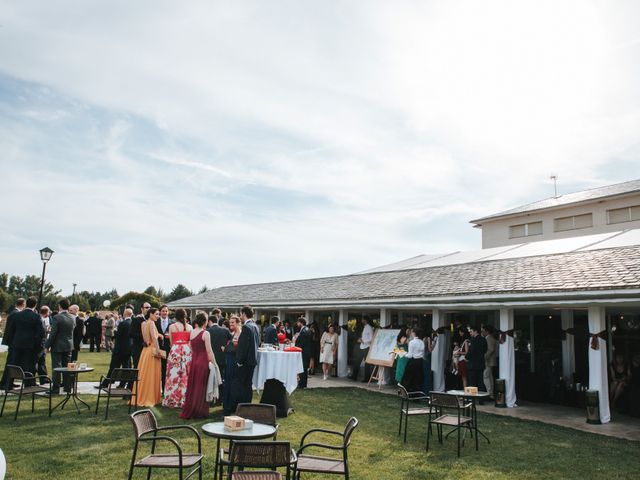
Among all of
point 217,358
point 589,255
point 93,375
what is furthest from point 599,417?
point 93,375

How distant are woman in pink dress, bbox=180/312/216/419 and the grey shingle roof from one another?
253 inches

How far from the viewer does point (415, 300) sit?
13781 millimetres

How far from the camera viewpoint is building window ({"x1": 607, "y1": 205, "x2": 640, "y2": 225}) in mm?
23969

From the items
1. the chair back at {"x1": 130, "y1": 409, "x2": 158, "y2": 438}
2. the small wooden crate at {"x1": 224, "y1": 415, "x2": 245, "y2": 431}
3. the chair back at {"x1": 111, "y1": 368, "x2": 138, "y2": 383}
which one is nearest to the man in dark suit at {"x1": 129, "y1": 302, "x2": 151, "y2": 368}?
the chair back at {"x1": 111, "y1": 368, "x2": 138, "y2": 383}

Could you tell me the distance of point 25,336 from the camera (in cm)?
1082

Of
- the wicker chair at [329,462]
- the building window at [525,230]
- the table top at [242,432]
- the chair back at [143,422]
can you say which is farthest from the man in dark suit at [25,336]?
the building window at [525,230]

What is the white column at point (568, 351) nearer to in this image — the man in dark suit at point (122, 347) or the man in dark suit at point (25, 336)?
the man in dark suit at point (122, 347)

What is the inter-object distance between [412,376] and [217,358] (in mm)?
4964

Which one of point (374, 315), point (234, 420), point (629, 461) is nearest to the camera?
point (234, 420)

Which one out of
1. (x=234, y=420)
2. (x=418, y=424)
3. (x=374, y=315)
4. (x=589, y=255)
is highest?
(x=589, y=255)

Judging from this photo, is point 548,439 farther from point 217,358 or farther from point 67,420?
point 67,420

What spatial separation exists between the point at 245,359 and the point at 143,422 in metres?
A: 3.80

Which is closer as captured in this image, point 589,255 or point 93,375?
point 589,255

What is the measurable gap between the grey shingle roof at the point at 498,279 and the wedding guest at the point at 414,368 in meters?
1.38
